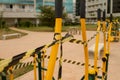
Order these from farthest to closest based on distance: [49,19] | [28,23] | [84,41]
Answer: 1. [28,23]
2. [49,19]
3. [84,41]

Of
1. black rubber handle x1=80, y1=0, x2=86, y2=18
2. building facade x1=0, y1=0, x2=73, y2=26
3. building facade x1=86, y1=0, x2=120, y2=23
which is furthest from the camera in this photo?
building facade x1=86, y1=0, x2=120, y2=23

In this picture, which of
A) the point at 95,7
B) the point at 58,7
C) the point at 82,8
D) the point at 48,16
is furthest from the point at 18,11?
the point at 58,7

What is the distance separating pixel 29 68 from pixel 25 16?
127ft

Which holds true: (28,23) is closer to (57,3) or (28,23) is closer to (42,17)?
(42,17)

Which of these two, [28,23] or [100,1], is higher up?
[100,1]

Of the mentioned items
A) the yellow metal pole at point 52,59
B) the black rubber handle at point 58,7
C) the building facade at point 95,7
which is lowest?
the yellow metal pole at point 52,59

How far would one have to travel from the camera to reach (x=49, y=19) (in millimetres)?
26156

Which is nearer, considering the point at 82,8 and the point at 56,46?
the point at 56,46

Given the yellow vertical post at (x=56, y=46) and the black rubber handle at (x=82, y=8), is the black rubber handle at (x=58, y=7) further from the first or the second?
the black rubber handle at (x=82, y=8)

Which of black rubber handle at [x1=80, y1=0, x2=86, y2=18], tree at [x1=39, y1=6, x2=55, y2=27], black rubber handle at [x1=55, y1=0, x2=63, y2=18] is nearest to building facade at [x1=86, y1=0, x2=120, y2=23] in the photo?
tree at [x1=39, y1=6, x2=55, y2=27]

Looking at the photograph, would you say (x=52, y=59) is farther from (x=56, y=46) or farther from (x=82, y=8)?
(x=82, y=8)

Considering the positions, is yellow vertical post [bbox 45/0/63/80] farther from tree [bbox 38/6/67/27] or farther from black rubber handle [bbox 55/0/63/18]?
tree [bbox 38/6/67/27]

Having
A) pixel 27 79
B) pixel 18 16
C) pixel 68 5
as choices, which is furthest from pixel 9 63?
pixel 68 5

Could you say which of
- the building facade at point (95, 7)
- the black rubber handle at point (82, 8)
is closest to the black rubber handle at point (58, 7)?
the black rubber handle at point (82, 8)
